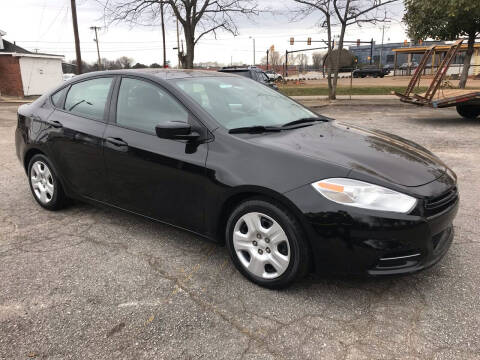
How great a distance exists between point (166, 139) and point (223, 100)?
2.02ft

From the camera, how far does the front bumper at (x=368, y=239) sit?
2.39 metres

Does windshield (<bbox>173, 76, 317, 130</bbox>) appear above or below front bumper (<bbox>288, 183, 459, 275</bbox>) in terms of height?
above

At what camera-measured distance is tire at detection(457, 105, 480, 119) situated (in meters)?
11.7

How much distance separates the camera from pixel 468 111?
11836mm

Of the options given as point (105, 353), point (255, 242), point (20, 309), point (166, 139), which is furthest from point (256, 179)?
point (20, 309)

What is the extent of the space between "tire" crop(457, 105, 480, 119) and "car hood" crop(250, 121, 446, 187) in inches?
390

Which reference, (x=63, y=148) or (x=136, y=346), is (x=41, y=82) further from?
(x=136, y=346)

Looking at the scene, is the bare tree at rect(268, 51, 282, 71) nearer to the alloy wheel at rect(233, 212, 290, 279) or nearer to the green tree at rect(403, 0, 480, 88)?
the green tree at rect(403, 0, 480, 88)

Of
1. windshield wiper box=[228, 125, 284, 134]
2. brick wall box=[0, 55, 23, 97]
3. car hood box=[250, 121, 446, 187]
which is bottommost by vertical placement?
car hood box=[250, 121, 446, 187]

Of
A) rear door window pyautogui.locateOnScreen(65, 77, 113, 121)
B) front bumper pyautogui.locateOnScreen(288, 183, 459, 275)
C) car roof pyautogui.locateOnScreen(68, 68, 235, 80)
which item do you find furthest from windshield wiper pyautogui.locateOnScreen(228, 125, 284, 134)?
rear door window pyautogui.locateOnScreen(65, 77, 113, 121)

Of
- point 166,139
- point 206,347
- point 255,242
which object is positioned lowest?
point 206,347

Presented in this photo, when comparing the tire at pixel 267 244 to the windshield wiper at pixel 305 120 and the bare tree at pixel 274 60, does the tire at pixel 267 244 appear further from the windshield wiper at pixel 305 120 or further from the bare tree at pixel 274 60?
the bare tree at pixel 274 60

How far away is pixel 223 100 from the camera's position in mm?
3395

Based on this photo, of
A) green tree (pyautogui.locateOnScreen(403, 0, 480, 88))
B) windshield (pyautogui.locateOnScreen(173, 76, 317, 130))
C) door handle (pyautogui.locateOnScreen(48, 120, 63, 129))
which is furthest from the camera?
green tree (pyautogui.locateOnScreen(403, 0, 480, 88))
